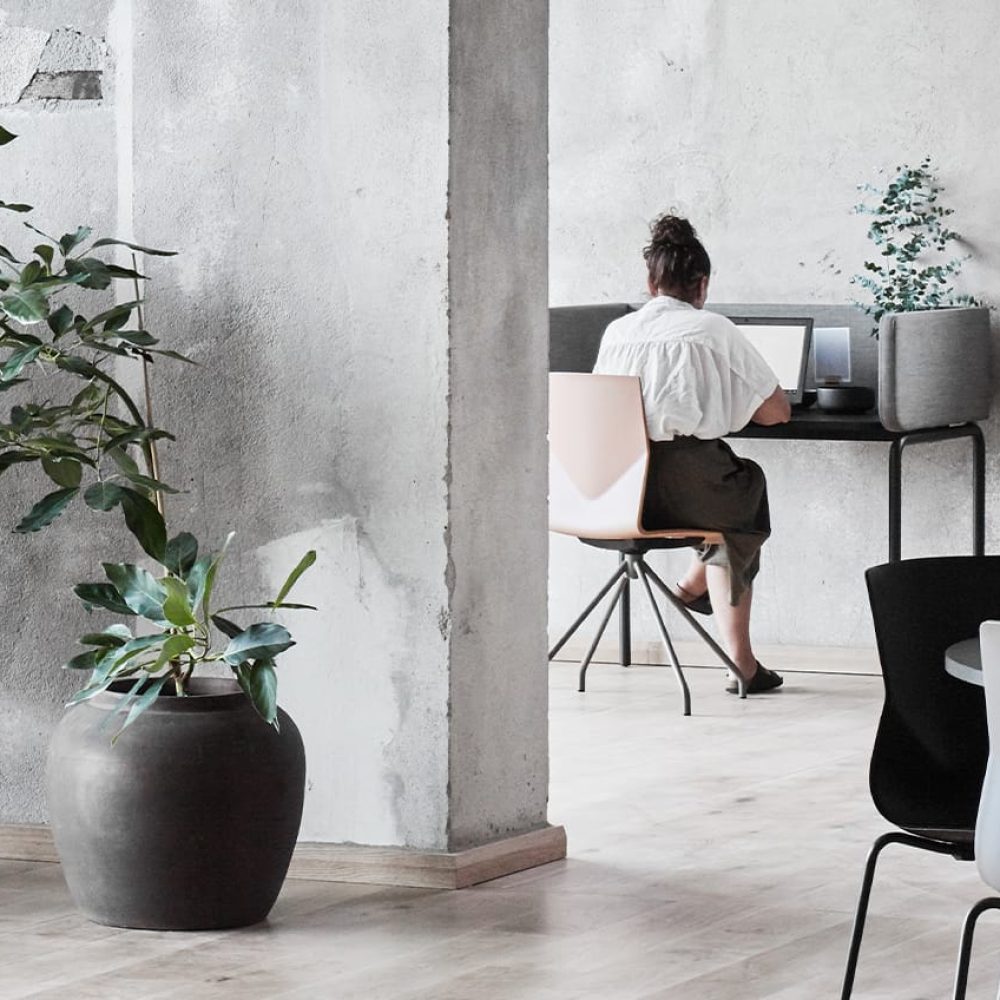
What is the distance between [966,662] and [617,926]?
1.21 m

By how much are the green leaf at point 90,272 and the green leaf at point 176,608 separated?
56cm

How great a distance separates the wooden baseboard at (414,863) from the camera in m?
3.82

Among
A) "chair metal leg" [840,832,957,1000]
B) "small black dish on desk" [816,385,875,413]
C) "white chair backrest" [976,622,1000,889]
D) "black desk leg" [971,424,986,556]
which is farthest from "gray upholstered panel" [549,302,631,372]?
"white chair backrest" [976,622,1000,889]

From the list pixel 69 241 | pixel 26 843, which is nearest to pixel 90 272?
pixel 69 241

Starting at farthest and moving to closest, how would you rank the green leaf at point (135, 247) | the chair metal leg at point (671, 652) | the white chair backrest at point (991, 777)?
the chair metal leg at point (671, 652)
the green leaf at point (135, 247)
the white chair backrest at point (991, 777)

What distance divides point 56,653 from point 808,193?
3401 mm

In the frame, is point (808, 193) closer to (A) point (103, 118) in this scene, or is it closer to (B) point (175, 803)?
(A) point (103, 118)

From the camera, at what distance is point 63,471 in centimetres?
362

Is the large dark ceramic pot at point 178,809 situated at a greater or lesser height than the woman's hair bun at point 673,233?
lesser

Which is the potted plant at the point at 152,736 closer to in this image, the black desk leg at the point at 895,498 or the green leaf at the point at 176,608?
the green leaf at the point at 176,608

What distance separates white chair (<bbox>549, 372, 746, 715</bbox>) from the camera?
19.1 feet

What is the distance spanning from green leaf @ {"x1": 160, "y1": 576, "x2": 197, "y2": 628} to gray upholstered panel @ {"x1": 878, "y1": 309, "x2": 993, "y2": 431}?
125 inches

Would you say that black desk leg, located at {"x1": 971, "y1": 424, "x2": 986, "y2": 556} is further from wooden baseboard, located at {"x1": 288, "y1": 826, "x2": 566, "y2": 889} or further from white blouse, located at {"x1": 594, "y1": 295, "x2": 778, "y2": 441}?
wooden baseboard, located at {"x1": 288, "y1": 826, "x2": 566, "y2": 889}

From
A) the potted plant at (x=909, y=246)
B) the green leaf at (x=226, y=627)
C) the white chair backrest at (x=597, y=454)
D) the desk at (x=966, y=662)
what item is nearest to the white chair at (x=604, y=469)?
the white chair backrest at (x=597, y=454)
